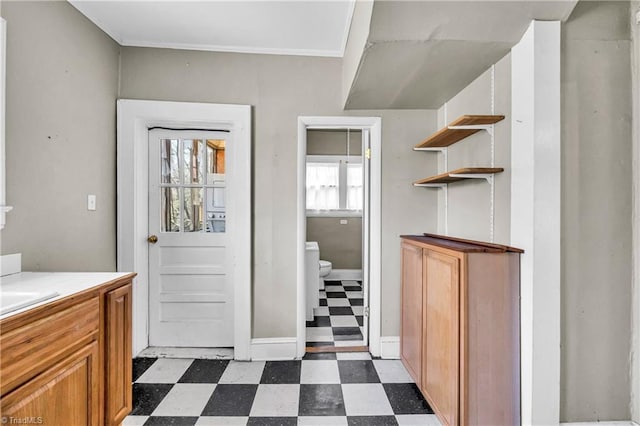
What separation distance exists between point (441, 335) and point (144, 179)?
2.37 m

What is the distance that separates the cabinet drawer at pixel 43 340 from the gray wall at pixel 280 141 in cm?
121

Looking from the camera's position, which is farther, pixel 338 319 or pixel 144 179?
pixel 338 319

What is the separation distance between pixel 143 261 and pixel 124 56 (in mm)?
1568

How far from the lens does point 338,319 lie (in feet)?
10.4

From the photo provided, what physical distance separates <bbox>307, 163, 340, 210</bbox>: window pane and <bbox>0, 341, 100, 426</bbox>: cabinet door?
3.74 meters

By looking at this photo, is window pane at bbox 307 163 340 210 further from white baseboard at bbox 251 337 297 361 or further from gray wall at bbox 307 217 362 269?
white baseboard at bbox 251 337 297 361

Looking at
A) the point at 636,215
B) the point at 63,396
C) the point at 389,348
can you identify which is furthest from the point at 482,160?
the point at 63,396

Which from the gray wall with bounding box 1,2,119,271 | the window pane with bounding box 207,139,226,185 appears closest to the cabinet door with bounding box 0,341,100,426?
the gray wall with bounding box 1,2,119,271

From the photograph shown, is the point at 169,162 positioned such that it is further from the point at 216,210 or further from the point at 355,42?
the point at 355,42

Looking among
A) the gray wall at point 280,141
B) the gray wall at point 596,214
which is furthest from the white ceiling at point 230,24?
the gray wall at point 596,214

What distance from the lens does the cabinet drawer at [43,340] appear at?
92 cm

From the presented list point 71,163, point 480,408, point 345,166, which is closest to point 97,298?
point 71,163

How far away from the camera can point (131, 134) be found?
225 cm

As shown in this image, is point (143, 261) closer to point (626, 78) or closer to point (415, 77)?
point (415, 77)
